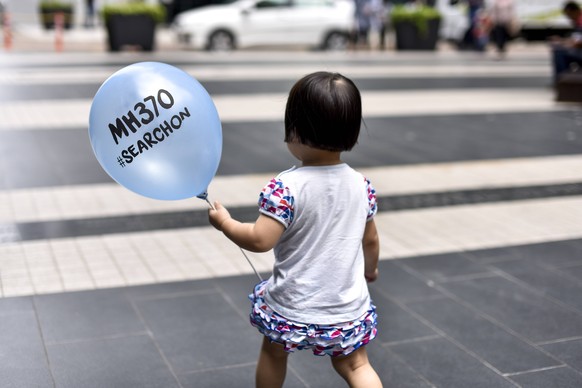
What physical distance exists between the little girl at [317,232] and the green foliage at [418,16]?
21.0 meters

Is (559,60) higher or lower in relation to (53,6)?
lower

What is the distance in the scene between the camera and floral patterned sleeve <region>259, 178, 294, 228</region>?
263 cm

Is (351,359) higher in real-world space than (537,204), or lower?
higher

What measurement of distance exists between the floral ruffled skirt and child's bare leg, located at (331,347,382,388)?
70 mm

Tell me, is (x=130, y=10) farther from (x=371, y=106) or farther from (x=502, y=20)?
(x=371, y=106)

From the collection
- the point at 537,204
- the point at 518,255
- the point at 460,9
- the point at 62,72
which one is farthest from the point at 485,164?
the point at 460,9

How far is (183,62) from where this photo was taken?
1823 centimetres

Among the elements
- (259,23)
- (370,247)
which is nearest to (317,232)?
(370,247)

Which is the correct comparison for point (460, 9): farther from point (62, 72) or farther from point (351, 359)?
point (351, 359)

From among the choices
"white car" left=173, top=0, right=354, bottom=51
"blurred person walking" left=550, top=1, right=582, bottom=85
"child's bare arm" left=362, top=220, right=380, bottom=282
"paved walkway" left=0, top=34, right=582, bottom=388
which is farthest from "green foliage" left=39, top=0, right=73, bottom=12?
"child's bare arm" left=362, top=220, right=380, bottom=282

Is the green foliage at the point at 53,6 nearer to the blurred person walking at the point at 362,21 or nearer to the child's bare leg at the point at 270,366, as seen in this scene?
the blurred person walking at the point at 362,21

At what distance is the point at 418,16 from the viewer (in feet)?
75.6

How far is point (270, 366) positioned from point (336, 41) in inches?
781

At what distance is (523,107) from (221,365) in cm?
982
